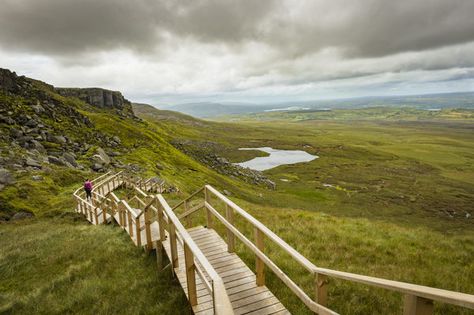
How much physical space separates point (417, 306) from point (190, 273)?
3.97 meters

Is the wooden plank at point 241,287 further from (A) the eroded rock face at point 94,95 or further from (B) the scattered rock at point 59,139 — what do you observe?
(A) the eroded rock face at point 94,95

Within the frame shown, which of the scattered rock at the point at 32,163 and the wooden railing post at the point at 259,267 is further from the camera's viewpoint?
the scattered rock at the point at 32,163

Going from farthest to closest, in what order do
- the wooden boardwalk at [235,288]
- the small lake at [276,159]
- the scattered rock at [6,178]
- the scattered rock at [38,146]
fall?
the small lake at [276,159]
the scattered rock at [38,146]
the scattered rock at [6,178]
the wooden boardwalk at [235,288]

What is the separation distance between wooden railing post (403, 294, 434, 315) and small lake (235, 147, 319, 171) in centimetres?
8452

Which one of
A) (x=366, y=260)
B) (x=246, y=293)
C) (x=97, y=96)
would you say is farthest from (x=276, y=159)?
(x=246, y=293)

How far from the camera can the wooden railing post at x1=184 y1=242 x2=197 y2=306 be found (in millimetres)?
5863

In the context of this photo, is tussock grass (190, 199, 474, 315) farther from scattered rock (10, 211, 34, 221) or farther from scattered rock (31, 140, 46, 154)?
scattered rock (31, 140, 46, 154)

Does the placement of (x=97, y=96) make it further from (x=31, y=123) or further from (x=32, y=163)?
(x=32, y=163)

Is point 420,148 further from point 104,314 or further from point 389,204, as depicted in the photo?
point 104,314

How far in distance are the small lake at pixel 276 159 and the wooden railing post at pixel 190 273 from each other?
82.2 metres

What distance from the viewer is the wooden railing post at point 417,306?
3488 mm

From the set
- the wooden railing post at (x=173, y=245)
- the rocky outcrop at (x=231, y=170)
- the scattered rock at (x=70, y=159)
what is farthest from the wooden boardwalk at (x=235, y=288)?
the rocky outcrop at (x=231, y=170)

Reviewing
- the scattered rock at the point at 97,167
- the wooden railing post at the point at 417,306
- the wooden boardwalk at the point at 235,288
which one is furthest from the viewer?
the scattered rock at the point at 97,167

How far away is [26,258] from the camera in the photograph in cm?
1151
